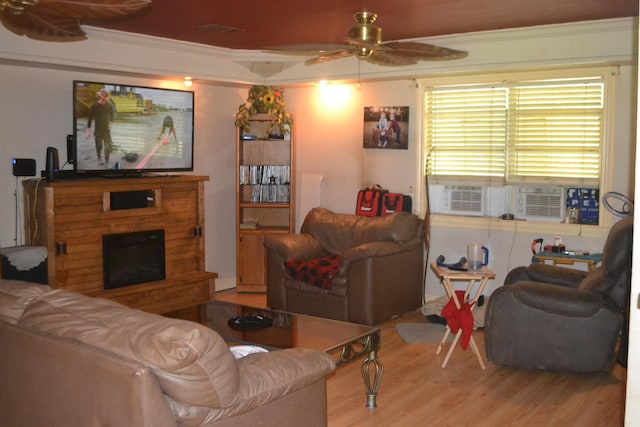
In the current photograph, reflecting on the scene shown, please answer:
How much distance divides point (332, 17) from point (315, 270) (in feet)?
6.89

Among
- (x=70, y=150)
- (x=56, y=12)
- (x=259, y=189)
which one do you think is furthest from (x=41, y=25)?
(x=259, y=189)

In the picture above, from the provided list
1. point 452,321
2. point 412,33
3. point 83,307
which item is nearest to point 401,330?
point 452,321

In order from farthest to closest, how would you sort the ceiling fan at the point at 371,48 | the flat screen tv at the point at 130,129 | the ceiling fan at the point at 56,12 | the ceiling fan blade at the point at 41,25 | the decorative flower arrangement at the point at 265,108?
the decorative flower arrangement at the point at 265,108 → the flat screen tv at the point at 130,129 → the ceiling fan at the point at 371,48 → the ceiling fan blade at the point at 41,25 → the ceiling fan at the point at 56,12

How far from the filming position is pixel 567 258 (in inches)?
216

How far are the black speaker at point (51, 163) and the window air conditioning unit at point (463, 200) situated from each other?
11.6 feet

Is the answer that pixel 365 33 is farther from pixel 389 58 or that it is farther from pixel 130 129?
pixel 130 129

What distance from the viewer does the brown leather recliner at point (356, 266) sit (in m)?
5.73

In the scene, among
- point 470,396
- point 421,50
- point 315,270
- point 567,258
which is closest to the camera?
point 470,396

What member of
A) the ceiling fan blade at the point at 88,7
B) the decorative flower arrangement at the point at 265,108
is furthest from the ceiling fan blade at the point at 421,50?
the decorative flower arrangement at the point at 265,108

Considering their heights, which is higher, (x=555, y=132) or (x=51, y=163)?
(x=555, y=132)

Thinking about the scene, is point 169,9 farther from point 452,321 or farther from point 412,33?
point 452,321

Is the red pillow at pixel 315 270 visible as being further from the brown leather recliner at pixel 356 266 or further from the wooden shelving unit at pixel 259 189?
the wooden shelving unit at pixel 259 189

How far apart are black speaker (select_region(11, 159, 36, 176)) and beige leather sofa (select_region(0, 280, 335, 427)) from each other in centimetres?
308

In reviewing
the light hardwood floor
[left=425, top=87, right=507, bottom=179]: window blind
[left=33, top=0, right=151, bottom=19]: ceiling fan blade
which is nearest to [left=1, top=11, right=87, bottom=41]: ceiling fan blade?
[left=33, top=0, right=151, bottom=19]: ceiling fan blade
